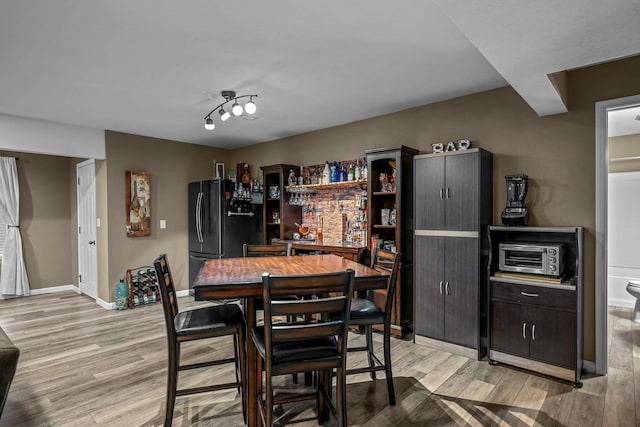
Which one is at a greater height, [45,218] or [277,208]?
[277,208]

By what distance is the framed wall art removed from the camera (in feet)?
17.7

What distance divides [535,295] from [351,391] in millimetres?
1710

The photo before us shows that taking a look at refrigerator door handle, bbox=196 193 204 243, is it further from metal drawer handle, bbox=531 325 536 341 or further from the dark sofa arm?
metal drawer handle, bbox=531 325 536 341

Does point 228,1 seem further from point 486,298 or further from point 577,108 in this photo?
point 486,298

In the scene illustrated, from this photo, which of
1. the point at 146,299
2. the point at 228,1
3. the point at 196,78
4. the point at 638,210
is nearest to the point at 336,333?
the point at 228,1

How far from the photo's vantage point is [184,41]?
260cm

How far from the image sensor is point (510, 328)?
10.4 feet

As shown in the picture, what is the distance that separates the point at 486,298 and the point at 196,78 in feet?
11.1

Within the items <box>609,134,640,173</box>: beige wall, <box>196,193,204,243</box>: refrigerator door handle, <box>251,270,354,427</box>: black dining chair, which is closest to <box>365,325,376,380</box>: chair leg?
<box>251,270,354,427</box>: black dining chair

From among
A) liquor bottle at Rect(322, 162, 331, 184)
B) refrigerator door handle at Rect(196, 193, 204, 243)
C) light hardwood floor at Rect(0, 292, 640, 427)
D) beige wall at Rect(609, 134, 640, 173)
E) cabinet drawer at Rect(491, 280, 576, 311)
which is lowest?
light hardwood floor at Rect(0, 292, 640, 427)

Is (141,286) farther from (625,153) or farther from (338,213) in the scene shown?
(625,153)

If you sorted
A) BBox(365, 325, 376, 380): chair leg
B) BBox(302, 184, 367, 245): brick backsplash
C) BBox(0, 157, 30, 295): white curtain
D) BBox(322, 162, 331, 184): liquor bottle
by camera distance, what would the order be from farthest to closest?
BBox(0, 157, 30, 295): white curtain < BBox(322, 162, 331, 184): liquor bottle < BBox(302, 184, 367, 245): brick backsplash < BBox(365, 325, 376, 380): chair leg

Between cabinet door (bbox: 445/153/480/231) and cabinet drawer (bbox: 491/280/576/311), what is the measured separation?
22.3 inches

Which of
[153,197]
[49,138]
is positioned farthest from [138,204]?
[49,138]
